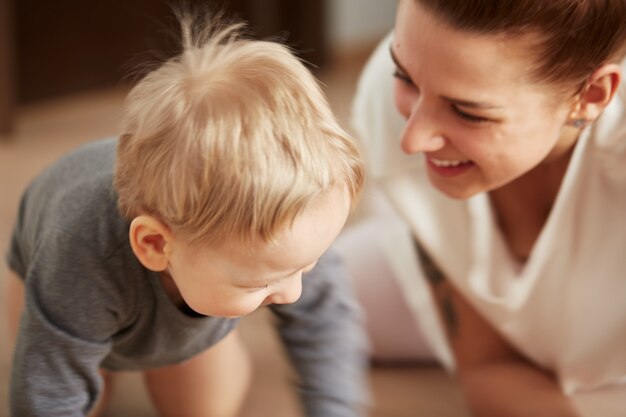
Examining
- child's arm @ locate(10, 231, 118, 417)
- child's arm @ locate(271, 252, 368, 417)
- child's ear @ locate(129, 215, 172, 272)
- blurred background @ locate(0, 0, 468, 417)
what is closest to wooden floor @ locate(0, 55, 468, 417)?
blurred background @ locate(0, 0, 468, 417)

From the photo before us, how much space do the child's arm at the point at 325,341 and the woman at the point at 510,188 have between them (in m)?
0.17

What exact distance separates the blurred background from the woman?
0.33 m

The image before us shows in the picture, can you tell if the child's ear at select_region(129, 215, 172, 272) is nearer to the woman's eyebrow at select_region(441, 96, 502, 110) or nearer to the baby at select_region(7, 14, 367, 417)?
the baby at select_region(7, 14, 367, 417)

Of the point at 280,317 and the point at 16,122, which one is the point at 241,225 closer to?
the point at 280,317

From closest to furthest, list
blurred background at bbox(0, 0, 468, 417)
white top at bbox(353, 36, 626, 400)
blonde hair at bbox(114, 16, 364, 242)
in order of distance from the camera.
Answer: blonde hair at bbox(114, 16, 364, 242), white top at bbox(353, 36, 626, 400), blurred background at bbox(0, 0, 468, 417)

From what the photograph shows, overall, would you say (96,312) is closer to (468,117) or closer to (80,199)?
(80,199)

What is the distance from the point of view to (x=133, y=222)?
821 mm

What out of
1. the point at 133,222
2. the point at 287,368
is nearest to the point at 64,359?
the point at 133,222

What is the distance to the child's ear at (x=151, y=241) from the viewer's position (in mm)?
817

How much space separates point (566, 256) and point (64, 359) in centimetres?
62

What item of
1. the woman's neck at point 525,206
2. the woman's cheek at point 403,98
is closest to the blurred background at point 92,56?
the woman's neck at point 525,206

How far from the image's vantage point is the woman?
97 centimetres

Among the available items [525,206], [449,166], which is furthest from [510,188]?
[449,166]

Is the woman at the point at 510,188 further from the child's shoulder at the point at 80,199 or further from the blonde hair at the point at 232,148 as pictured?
the child's shoulder at the point at 80,199
